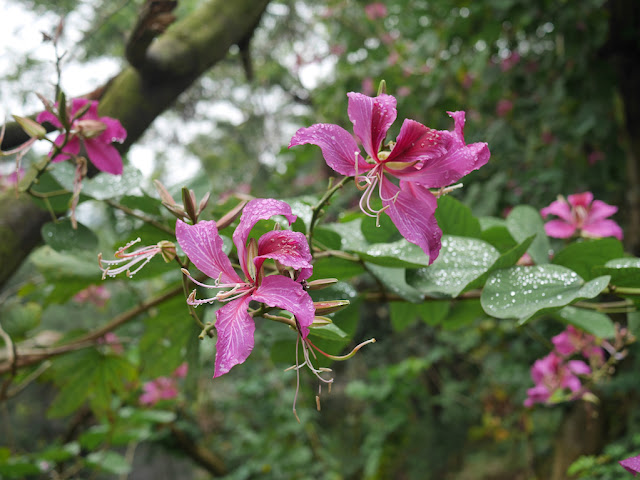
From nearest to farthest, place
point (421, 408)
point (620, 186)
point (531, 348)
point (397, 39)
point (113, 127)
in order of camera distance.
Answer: point (113, 127) → point (620, 186) → point (531, 348) → point (397, 39) → point (421, 408)

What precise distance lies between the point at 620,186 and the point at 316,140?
56.3 inches

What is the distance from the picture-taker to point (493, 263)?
0.39 meters

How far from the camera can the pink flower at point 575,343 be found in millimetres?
721

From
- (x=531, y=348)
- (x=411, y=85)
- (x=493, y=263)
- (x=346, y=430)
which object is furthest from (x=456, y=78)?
(x=346, y=430)

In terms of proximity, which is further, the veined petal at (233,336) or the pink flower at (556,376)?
the pink flower at (556,376)

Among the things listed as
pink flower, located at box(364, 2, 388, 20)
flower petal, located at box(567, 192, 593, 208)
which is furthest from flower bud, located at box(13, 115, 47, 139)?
pink flower, located at box(364, 2, 388, 20)

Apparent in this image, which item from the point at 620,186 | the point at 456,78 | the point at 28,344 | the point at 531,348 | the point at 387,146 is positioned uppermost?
the point at 387,146

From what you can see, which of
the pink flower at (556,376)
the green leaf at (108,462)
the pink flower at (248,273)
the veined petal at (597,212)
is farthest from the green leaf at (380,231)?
the green leaf at (108,462)

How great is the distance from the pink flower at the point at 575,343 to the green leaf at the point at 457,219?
357 mm

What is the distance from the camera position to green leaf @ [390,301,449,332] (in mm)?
540

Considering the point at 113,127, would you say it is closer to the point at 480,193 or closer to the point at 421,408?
the point at 480,193

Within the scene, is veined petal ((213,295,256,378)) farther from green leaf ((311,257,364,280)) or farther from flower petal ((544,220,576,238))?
flower petal ((544,220,576,238))

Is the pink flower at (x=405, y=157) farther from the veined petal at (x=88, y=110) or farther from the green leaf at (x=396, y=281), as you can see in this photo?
the veined petal at (x=88, y=110)

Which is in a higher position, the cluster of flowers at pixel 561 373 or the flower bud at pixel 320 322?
the flower bud at pixel 320 322
